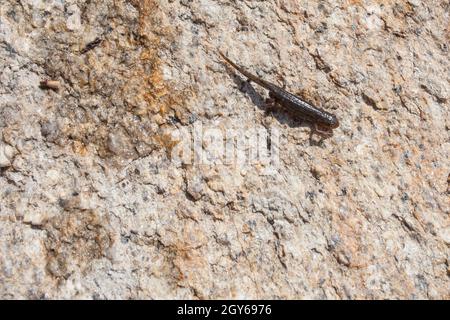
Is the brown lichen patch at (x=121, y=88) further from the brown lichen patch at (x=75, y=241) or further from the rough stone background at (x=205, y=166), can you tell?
the brown lichen patch at (x=75, y=241)

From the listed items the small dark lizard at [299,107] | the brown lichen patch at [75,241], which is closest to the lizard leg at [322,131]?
the small dark lizard at [299,107]

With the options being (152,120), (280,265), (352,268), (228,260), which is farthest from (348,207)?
(152,120)

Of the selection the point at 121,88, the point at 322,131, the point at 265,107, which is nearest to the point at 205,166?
the point at 265,107

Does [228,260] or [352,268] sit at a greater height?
[352,268]

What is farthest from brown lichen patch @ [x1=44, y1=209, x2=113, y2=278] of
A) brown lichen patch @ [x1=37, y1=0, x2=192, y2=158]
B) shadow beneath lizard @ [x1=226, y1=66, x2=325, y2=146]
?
shadow beneath lizard @ [x1=226, y1=66, x2=325, y2=146]

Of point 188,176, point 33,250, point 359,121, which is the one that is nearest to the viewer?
point 33,250

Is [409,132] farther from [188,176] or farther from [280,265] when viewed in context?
[188,176]
